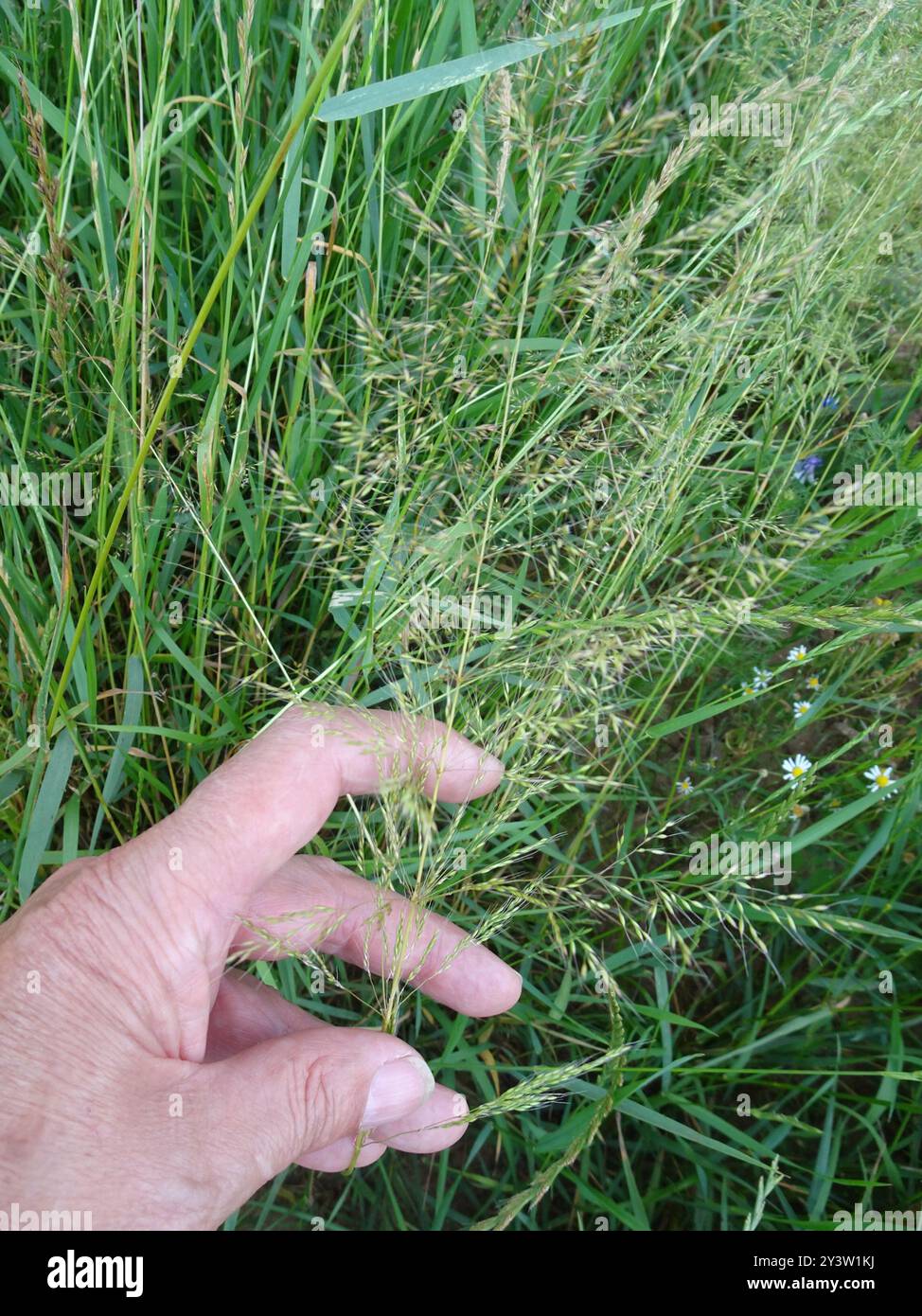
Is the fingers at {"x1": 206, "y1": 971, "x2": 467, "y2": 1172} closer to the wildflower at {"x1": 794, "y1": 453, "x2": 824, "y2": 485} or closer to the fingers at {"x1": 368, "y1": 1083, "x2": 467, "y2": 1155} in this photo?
the fingers at {"x1": 368, "y1": 1083, "x2": 467, "y2": 1155}

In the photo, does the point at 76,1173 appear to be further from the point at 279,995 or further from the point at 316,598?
the point at 316,598

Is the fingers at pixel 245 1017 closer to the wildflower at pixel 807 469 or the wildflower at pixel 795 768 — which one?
the wildflower at pixel 795 768

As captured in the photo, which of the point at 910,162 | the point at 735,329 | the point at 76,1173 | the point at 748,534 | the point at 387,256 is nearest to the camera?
the point at 76,1173

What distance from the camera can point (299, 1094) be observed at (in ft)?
3.74

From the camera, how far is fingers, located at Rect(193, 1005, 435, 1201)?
3.61 ft

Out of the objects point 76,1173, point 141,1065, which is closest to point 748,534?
point 141,1065

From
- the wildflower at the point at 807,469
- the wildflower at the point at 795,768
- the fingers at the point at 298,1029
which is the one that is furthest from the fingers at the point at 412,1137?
the wildflower at the point at 807,469

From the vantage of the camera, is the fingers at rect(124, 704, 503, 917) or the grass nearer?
the fingers at rect(124, 704, 503, 917)

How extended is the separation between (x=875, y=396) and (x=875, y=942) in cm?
107

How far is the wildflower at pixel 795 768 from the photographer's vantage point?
5.37ft

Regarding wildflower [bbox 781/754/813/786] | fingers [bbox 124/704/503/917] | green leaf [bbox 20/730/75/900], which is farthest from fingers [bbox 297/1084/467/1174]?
wildflower [bbox 781/754/813/786]

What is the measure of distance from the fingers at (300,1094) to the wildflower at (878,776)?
94 cm

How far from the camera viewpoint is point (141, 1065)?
3.59 feet

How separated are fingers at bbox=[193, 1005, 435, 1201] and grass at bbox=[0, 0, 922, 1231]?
12cm
